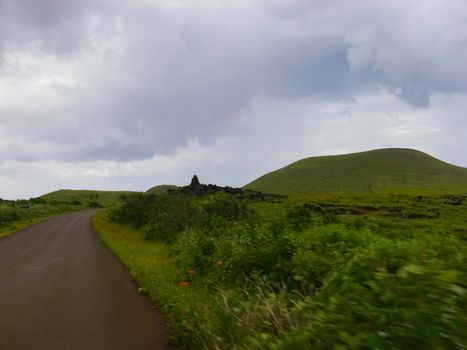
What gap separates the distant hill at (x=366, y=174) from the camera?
133625mm

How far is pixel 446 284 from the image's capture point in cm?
376

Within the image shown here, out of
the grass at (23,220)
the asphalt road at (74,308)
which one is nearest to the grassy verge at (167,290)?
the asphalt road at (74,308)

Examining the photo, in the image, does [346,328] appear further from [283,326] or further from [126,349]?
[126,349]

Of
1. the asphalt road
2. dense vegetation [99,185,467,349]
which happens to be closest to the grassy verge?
dense vegetation [99,185,467,349]

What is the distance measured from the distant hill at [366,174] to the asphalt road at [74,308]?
4490 inches

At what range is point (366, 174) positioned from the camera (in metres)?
146

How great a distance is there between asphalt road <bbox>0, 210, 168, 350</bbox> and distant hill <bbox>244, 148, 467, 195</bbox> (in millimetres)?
114056

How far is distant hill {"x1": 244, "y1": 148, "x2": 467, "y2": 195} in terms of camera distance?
134m

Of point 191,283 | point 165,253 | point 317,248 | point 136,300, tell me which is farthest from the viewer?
point 165,253

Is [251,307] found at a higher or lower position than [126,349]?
higher

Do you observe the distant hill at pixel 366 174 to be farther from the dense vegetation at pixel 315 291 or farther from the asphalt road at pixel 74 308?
the dense vegetation at pixel 315 291

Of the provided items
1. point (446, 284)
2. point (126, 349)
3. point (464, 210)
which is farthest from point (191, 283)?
point (464, 210)

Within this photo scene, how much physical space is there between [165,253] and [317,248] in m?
9.79

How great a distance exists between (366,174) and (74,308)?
14344cm
